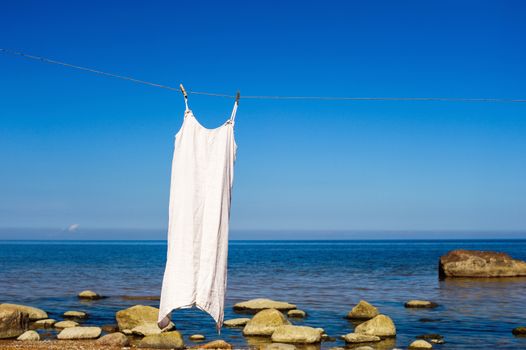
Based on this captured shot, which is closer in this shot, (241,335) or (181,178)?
(181,178)

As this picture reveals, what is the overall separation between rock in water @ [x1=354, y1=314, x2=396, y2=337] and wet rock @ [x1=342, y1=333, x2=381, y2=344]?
0.53m

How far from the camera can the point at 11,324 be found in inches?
944

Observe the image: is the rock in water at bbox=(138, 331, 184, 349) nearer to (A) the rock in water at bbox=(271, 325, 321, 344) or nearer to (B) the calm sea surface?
(B) the calm sea surface

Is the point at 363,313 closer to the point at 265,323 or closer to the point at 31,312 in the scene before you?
the point at 265,323

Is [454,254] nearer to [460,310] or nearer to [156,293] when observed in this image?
[460,310]

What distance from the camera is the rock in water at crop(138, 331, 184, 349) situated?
2180 centimetres

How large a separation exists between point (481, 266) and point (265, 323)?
35.0 meters

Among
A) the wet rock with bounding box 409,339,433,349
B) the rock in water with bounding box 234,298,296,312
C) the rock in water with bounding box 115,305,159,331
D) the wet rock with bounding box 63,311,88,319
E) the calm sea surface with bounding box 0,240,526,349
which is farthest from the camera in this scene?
the rock in water with bounding box 234,298,296,312

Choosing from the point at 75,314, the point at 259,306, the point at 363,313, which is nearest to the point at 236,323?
the point at 363,313

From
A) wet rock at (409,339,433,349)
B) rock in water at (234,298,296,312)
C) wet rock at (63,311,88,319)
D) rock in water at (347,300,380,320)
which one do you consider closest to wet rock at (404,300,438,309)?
rock in water at (347,300,380,320)

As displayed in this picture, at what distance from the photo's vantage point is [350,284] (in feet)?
169

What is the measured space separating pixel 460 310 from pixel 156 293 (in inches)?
→ 825

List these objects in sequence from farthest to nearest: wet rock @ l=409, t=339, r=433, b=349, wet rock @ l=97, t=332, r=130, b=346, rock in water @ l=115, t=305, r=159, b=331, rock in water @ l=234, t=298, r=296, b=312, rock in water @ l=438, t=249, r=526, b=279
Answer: rock in water @ l=438, t=249, r=526, b=279
rock in water @ l=234, t=298, r=296, b=312
rock in water @ l=115, t=305, r=159, b=331
wet rock @ l=409, t=339, r=433, b=349
wet rock @ l=97, t=332, r=130, b=346

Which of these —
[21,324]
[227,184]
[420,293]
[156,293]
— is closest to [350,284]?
[420,293]
